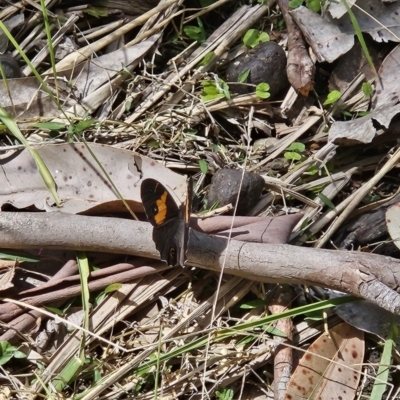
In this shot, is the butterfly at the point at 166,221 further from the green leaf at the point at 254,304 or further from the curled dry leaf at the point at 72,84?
the curled dry leaf at the point at 72,84

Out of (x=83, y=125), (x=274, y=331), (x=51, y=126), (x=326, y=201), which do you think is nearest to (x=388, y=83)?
(x=326, y=201)

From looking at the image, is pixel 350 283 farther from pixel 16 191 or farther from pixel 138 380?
pixel 16 191

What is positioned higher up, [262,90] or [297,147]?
[262,90]

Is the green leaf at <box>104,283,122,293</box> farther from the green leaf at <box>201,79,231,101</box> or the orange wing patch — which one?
the green leaf at <box>201,79,231,101</box>

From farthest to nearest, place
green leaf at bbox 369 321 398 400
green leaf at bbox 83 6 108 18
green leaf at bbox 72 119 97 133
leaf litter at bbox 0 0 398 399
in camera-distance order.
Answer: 1. green leaf at bbox 83 6 108 18
2. green leaf at bbox 72 119 97 133
3. leaf litter at bbox 0 0 398 399
4. green leaf at bbox 369 321 398 400

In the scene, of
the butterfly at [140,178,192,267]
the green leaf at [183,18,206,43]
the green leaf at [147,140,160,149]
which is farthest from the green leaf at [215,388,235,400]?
the green leaf at [183,18,206,43]

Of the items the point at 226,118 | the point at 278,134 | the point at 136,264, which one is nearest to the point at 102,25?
the point at 226,118

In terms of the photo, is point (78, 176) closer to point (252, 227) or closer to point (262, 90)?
point (252, 227)
